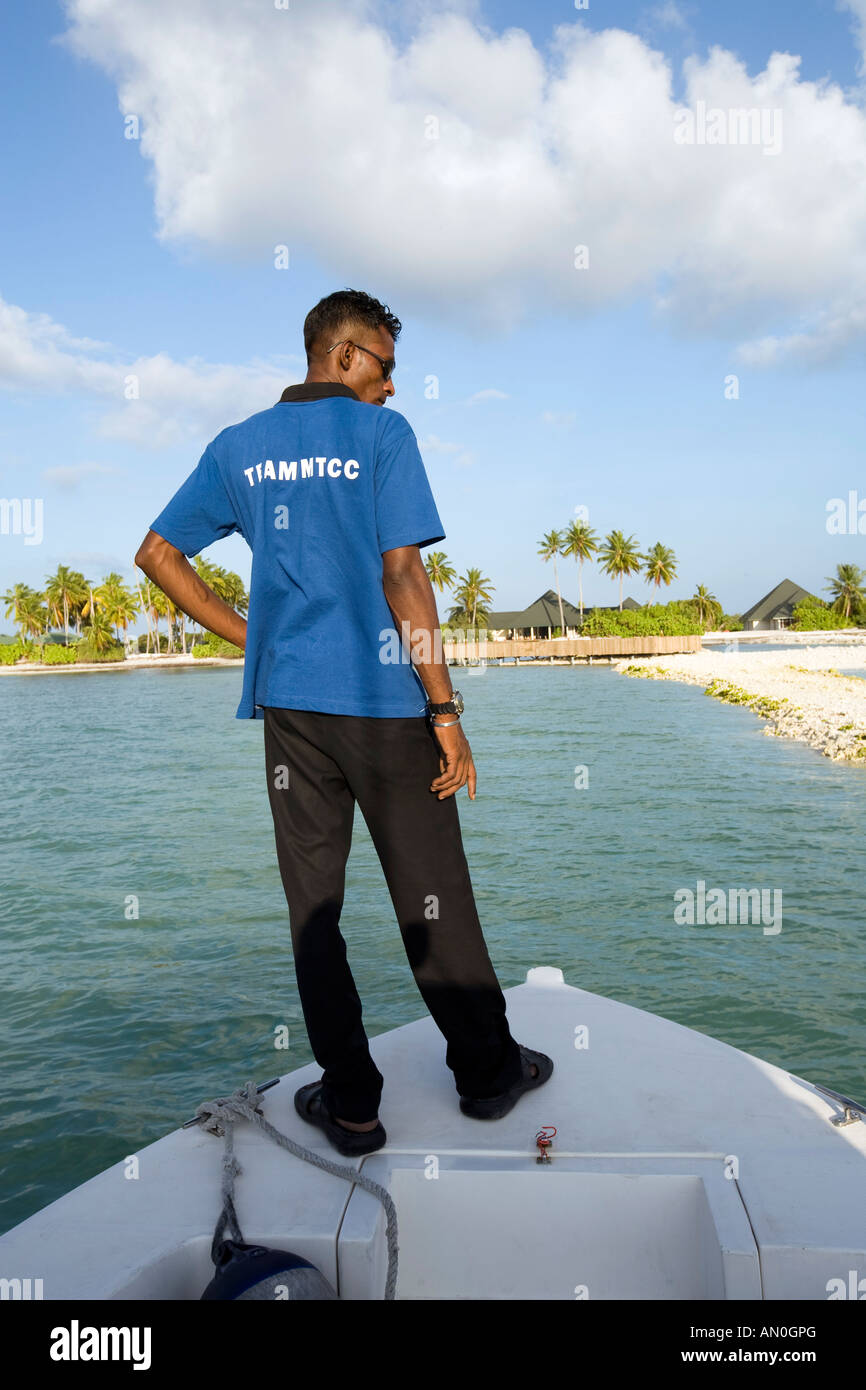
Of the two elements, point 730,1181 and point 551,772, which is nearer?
point 730,1181

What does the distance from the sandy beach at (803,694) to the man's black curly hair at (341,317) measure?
50.6 feet

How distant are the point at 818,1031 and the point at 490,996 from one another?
3.70 meters

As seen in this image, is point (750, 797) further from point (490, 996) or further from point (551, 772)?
point (490, 996)

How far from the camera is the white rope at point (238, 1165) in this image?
1861mm

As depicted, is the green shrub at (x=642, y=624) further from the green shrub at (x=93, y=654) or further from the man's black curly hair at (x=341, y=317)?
the man's black curly hair at (x=341, y=317)

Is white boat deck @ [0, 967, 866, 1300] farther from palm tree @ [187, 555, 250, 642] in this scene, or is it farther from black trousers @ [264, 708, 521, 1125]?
palm tree @ [187, 555, 250, 642]

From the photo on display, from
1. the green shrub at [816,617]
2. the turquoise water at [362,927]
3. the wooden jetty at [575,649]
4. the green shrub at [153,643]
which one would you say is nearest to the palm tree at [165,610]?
the green shrub at [153,643]

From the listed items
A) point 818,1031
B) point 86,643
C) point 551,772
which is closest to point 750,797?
point 551,772

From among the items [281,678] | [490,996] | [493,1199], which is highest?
[281,678]

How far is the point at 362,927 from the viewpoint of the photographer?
7516 mm

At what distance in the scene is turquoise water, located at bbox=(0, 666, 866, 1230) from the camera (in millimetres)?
4898

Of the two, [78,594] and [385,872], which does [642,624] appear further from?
[385,872]

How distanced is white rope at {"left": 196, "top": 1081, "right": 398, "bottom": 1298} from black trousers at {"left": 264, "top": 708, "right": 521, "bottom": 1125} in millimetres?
158
